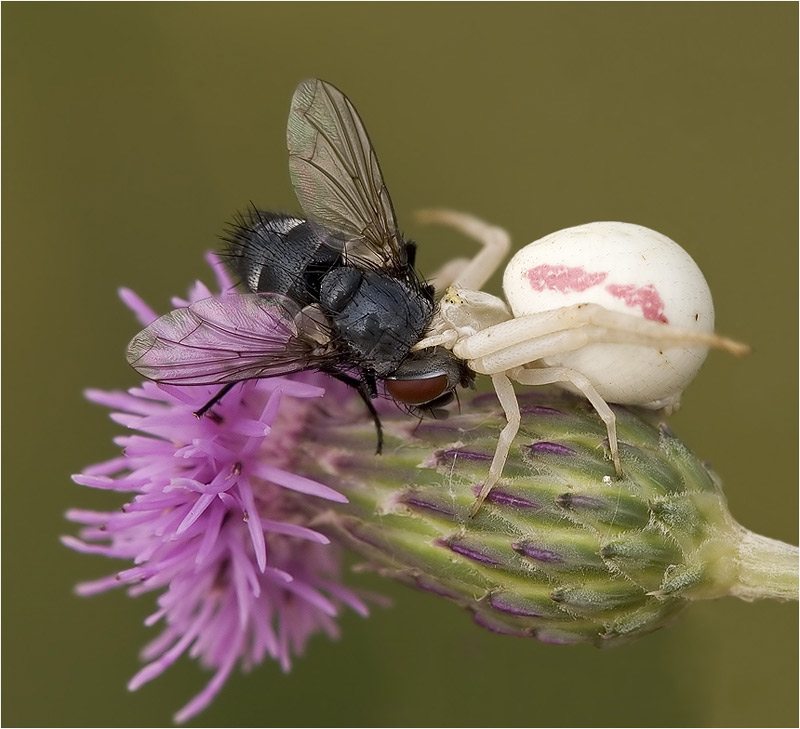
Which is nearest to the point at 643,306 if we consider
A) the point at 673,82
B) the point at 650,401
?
the point at 650,401

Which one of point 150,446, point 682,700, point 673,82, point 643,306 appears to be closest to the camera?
point 643,306

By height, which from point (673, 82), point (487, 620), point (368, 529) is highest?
point (673, 82)

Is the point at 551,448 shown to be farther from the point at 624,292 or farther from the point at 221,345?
the point at 221,345

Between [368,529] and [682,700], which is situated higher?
[368,529]

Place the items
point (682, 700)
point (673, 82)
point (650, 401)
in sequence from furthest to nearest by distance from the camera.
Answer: point (673, 82), point (682, 700), point (650, 401)

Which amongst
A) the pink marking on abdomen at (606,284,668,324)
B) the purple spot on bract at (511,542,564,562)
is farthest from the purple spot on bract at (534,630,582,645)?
the pink marking on abdomen at (606,284,668,324)

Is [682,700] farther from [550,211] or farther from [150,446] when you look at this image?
[150,446]

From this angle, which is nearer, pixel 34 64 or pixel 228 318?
pixel 228 318
